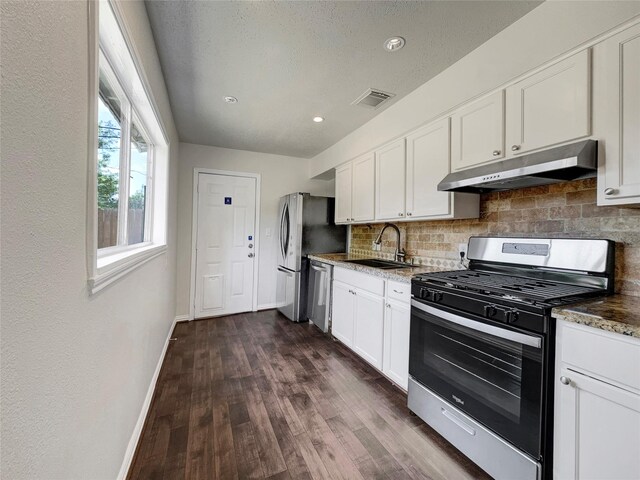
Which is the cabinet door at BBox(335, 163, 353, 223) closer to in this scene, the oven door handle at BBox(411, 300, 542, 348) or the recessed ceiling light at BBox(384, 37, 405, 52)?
the recessed ceiling light at BBox(384, 37, 405, 52)

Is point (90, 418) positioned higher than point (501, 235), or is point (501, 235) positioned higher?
point (501, 235)

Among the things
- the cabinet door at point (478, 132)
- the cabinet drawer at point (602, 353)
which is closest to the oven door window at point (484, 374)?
the cabinet drawer at point (602, 353)

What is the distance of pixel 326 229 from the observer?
13.1ft

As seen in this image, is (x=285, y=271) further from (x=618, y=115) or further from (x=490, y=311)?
(x=618, y=115)

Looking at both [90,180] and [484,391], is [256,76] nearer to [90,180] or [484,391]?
[90,180]

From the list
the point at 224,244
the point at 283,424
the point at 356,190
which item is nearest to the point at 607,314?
the point at 283,424

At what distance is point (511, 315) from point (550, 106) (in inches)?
45.4

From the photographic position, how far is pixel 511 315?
1.31 meters

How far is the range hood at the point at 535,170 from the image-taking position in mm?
1344

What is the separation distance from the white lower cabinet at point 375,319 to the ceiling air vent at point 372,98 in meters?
1.61

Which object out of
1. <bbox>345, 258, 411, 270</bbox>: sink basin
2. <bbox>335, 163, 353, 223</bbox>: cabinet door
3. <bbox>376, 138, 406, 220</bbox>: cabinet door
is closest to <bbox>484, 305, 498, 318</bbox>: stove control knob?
<bbox>376, 138, 406, 220</bbox>: cabinet door

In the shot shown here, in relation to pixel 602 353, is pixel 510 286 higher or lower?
higher

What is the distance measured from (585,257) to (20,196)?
2.28 meters

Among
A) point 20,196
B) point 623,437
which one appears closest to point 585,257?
point 623,437
